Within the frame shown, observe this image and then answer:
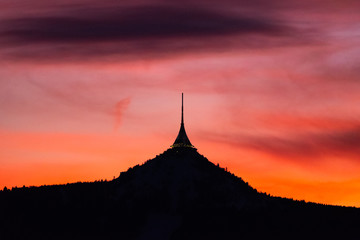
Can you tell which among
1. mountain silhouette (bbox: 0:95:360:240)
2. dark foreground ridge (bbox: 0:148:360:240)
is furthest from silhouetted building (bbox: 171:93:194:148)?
dark foreground ridge (bbox: 0:148:360:240)

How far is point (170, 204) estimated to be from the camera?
354ft

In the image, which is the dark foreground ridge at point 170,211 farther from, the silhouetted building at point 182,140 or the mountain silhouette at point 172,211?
the silhouetted building at point 182,140

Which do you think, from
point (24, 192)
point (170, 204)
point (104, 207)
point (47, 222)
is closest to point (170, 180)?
point (170, 204)

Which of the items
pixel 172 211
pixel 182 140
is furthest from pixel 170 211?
pixel 182 140

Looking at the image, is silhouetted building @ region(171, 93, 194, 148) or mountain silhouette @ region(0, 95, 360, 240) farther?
silhouetted building @ region(171, 93, 194, 148)

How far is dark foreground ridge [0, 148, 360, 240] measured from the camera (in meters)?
105

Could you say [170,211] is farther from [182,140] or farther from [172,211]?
[182,140]

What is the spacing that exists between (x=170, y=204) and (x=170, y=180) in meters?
4.52

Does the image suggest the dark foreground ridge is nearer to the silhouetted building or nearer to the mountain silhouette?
the mountain silhouette

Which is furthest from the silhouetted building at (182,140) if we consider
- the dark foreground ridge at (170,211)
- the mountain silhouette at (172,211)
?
the dark foreground ridge at (170,211)

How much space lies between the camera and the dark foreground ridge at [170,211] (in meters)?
Answer: 105

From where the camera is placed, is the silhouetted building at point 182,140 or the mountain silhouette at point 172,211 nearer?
the mountain silhouette at point 172,211

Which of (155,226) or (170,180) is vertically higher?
(170,180)

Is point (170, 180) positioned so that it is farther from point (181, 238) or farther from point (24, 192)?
point (24, 192)
